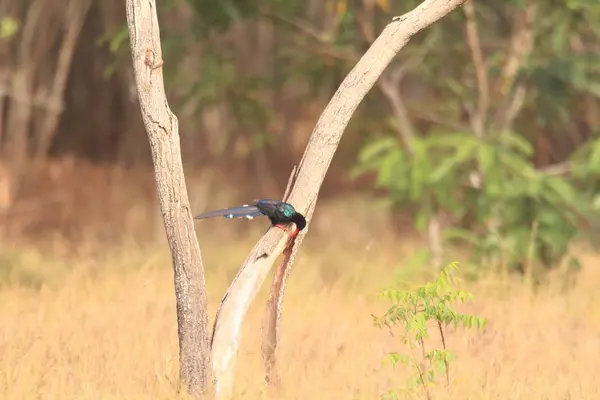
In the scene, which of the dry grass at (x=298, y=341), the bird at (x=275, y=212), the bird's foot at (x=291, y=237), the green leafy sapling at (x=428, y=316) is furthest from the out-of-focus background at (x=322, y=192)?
the bird at (x=275, y=212)

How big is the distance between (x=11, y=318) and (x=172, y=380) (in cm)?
194

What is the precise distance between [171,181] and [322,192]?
942 centimetres

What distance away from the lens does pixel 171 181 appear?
4.48 metres

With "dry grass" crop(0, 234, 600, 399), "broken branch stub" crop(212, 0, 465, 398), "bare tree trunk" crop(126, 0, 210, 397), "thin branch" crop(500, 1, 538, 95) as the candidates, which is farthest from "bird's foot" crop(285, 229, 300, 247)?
"thin branch" crop(500, 1, 538, 95)

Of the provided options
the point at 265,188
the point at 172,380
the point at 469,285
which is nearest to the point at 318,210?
the point at 265,188

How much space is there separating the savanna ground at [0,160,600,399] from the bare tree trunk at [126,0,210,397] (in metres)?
0.43

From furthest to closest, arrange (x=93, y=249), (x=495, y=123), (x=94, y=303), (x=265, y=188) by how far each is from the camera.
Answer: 1. (x=265, y=188)
2. (x=93, y=249)
3. (x=495, y=123)
4. (x=94, y=303)

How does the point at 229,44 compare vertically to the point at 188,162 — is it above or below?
above

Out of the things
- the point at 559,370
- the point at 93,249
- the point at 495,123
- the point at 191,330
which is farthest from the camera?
the point at 93,249

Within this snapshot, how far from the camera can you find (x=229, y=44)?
44.2ft

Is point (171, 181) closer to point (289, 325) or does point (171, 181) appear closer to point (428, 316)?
point (428, 316)

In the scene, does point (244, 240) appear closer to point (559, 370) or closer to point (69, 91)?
point (69, 91)

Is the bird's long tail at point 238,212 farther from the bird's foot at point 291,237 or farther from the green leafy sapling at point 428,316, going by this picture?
the green leafy sapling at point 428,316

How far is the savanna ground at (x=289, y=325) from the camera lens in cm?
520
